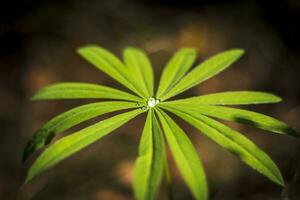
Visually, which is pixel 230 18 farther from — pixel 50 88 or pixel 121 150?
pixel 50 88

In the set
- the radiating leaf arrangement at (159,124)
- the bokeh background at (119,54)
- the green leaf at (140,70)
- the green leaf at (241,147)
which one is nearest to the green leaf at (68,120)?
the radiating leaf arrangement at (159,124)

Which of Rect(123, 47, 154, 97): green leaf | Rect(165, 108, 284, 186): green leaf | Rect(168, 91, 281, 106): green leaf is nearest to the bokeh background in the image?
Rect(168, 91, 281, 106): green leaf

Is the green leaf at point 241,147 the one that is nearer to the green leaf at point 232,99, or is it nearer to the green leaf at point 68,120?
the green leaf at point 232,99

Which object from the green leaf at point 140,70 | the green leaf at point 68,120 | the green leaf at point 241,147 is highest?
the green leaf at point 140,70

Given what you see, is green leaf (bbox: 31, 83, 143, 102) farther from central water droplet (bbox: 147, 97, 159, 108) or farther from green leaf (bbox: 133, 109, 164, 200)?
green leaf (bbox: 133, 109, 164, 200)

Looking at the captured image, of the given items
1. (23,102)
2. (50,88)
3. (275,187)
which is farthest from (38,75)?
(275,187)

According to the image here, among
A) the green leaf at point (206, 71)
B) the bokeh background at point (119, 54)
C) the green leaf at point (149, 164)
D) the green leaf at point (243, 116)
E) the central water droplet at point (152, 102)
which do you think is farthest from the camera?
the bokeh background at point (119, 54)

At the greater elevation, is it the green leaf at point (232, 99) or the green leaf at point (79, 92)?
the green leaf at point (79, 92)
